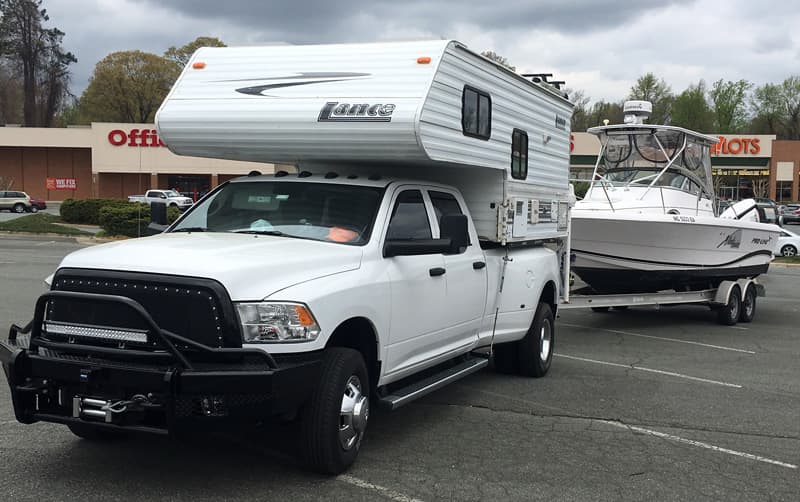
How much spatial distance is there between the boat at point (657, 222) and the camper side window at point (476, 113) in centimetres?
538

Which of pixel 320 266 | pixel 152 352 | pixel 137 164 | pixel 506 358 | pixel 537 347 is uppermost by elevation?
pixel 137 164

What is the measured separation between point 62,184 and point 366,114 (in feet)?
210

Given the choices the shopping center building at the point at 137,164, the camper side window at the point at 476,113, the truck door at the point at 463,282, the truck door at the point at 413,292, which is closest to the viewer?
the truck door at the point at 413,292

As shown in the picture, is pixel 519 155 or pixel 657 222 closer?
pixel 519 155

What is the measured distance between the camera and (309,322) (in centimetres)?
467

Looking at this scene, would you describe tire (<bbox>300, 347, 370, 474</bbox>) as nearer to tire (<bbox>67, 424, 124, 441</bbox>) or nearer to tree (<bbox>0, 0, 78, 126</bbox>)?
tire (<bbox>67, 424, 124, 441</bbox>)

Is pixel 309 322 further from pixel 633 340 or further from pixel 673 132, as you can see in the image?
pixel 673 132

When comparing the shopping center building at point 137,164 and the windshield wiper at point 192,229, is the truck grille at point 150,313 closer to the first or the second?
the windshield wiper at point 192,229

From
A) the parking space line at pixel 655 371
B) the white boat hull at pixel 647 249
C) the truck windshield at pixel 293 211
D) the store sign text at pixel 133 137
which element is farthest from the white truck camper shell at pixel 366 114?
the store sign text at pixel 133 137

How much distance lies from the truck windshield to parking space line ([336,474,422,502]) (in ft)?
5.16

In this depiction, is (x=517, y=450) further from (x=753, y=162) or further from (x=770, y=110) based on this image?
(x=770, y=110)

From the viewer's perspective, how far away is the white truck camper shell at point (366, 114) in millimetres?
6082

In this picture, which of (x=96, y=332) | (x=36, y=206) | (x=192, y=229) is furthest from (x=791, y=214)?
(x=96, y=332)

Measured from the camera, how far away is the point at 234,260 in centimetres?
470
